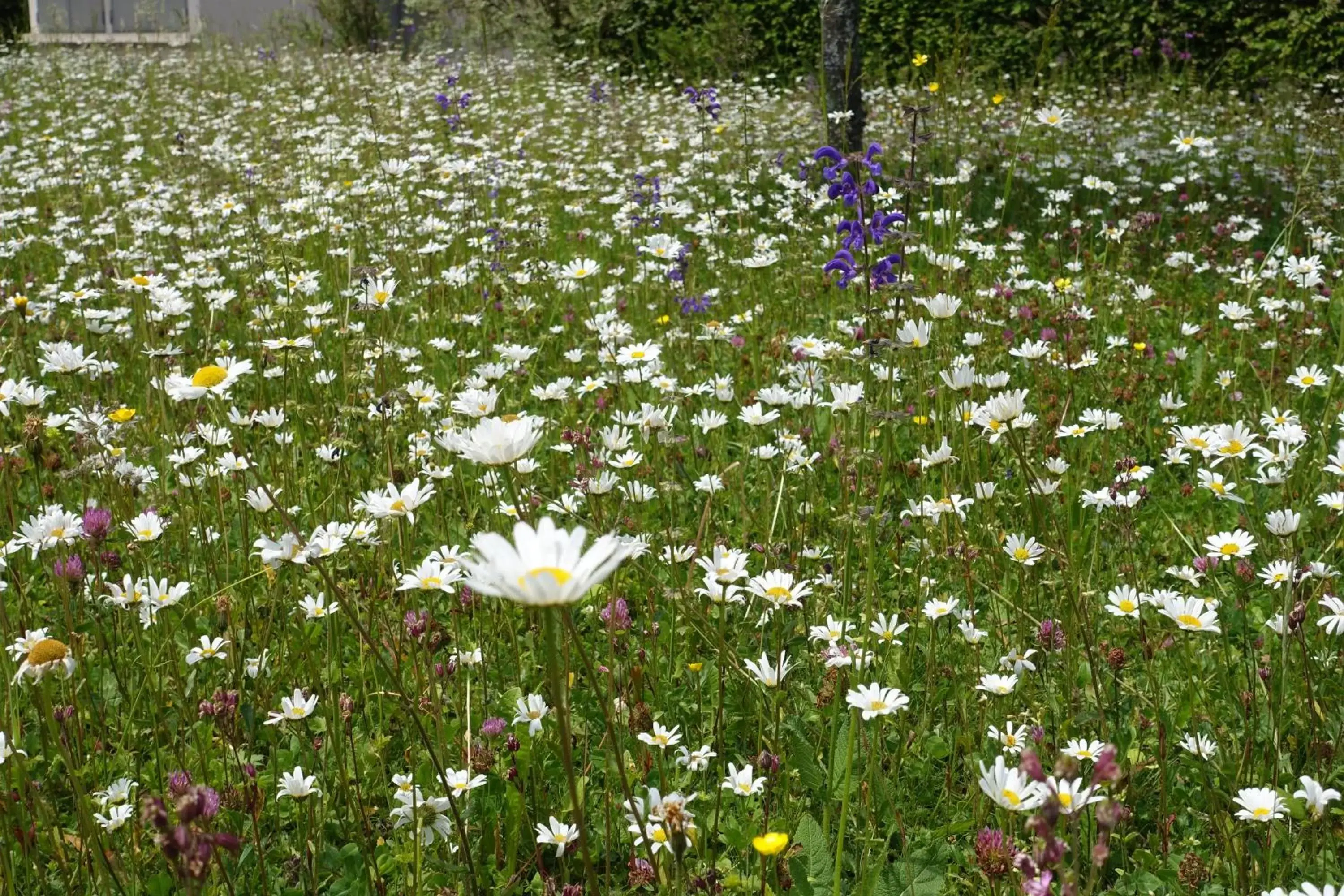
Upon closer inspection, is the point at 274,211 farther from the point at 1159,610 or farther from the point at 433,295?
the point at 1159,610

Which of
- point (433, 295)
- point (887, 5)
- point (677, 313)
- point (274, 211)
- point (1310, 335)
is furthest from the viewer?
point (887, 5)

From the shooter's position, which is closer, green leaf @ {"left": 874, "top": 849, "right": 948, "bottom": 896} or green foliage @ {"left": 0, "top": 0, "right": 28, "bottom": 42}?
green leaf @ {"left": 874, "top": 849, "right": 948, "bottom": 896}

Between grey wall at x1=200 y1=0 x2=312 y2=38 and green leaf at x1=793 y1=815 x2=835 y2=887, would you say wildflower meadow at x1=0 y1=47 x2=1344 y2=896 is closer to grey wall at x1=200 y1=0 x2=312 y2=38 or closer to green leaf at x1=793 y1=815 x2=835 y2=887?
green leaf at x1=793 y1=815 x2=835 y2=887

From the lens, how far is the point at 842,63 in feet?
21.2

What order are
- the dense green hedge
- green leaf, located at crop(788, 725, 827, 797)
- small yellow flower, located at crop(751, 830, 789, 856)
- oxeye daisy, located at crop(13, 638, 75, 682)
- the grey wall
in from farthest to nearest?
the grey wall < the dense green hedge < green leaf, located at crop(788, 725, 827, 797) < oxeye daisy, located at crop(13, 638, 75, 682) < small yellow flower, located at crop(751, 830, 789, 856)

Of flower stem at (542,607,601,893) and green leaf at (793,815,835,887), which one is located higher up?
flower stem at (542,607,601,893)

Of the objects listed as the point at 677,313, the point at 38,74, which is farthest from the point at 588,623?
the point at 38,74

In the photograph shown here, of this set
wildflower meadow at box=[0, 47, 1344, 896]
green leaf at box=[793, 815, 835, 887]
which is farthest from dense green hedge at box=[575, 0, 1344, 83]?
green leaf at box=[793, 815, 835, 887]

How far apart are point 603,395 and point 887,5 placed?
9.36m

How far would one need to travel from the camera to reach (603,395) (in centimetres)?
379

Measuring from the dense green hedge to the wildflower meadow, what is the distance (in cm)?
482

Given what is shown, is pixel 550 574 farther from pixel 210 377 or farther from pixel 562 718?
pixel 210 377

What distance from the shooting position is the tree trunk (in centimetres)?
603

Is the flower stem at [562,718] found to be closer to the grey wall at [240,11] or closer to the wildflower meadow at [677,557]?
the wildflower meadow at [677,557]
